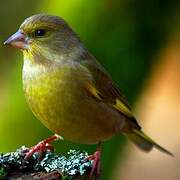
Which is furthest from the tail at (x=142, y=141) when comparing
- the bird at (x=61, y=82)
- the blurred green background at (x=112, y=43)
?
the bird at (x=61, y=82)

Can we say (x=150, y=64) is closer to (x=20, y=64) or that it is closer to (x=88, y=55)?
(x=20, y=64)

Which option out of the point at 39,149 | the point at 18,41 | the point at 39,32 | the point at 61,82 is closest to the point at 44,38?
the point at 39,32

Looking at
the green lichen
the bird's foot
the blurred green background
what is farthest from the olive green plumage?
the blurred green background

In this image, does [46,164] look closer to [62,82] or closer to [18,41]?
[62,82]

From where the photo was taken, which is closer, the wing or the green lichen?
the green lichen

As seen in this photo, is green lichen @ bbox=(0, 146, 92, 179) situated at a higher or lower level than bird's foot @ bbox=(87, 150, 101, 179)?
higher

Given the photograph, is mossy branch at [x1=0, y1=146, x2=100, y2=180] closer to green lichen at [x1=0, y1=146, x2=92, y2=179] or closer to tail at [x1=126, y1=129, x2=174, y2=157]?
green lichen at [x1=0, y1=146, x2=92, y2=179]

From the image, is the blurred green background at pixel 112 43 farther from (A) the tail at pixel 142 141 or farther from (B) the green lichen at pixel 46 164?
(B) the green lichen at pixel 46 164

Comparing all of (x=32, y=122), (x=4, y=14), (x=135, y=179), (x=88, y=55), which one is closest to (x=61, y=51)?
(x=88, y=55)
